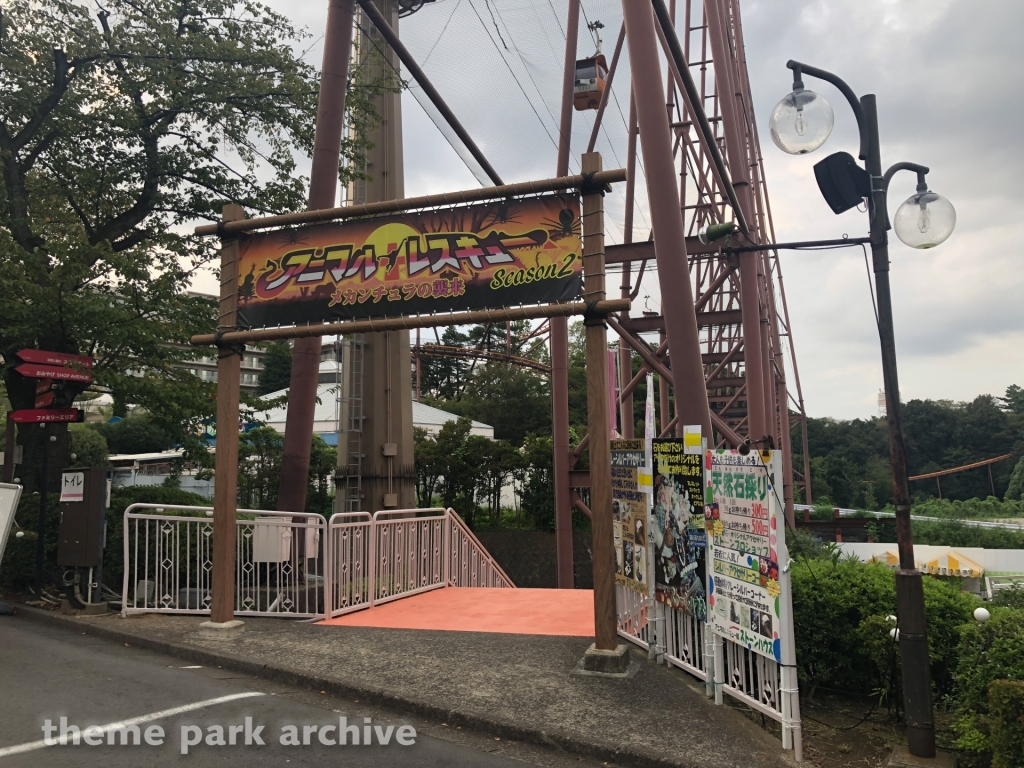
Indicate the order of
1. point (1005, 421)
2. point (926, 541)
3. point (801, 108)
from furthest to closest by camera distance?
point (1005, 421) → point (926, 541) → point (801, 108)

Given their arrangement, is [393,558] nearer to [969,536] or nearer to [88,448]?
[969,536]

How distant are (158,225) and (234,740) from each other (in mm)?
10711

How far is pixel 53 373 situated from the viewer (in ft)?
30.4

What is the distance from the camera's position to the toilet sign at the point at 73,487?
8703 mm

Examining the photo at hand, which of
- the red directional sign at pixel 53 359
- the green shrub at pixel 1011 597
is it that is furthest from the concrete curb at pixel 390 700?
the red directional sign at pixel 53 359

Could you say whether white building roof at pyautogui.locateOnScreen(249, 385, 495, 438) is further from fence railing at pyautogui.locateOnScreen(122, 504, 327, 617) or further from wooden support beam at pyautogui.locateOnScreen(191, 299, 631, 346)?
wooden support beam at pyautogui.locateOnScreen(191, 299, 631, 346)

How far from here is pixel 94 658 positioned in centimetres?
688

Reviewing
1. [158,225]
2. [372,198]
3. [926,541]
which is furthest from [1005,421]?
[158,225]

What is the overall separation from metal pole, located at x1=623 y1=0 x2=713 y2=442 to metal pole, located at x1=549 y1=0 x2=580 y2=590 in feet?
18.7

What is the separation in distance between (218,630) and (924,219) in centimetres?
725

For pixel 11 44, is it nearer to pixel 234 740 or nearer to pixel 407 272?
pixel 407 272

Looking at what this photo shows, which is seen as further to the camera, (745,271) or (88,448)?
(88,448)

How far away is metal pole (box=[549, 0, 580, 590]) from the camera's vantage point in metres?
16.4

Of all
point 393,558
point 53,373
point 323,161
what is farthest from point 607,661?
point 323,161
